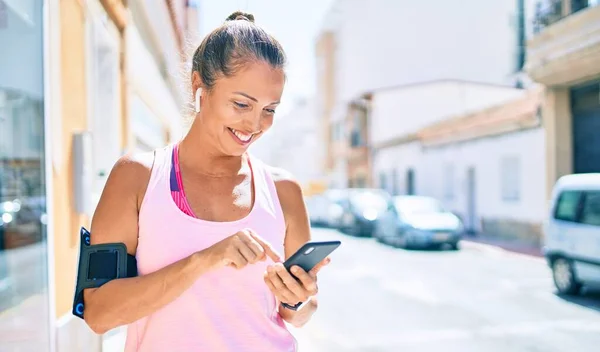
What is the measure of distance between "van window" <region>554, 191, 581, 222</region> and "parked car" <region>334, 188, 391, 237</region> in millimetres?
10020

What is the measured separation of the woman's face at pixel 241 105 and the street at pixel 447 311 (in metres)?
4.30

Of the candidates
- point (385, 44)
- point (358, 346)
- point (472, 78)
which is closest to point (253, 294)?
point (358, 346)

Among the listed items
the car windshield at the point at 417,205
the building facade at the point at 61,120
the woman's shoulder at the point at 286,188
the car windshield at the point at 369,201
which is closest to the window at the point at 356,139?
the car windshield at the point at 369,201

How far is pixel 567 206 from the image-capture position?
320 inches

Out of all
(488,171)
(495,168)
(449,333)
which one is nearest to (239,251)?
(449,333)

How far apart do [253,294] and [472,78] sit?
27.9ft

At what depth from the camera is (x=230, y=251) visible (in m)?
1.29

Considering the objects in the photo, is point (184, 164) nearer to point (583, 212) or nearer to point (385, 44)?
point (583, 212)

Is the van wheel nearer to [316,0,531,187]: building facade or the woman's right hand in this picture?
[316,0,531,187]: building facade

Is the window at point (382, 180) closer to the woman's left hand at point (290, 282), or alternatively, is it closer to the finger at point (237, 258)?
the woman's left hand at point (290, 282)

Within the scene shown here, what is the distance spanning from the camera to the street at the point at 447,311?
5.83 m

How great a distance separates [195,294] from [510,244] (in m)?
15.6

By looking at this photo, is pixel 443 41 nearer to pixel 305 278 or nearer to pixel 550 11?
pixel 550 11

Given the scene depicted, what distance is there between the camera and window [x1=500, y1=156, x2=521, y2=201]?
55.7 ft
